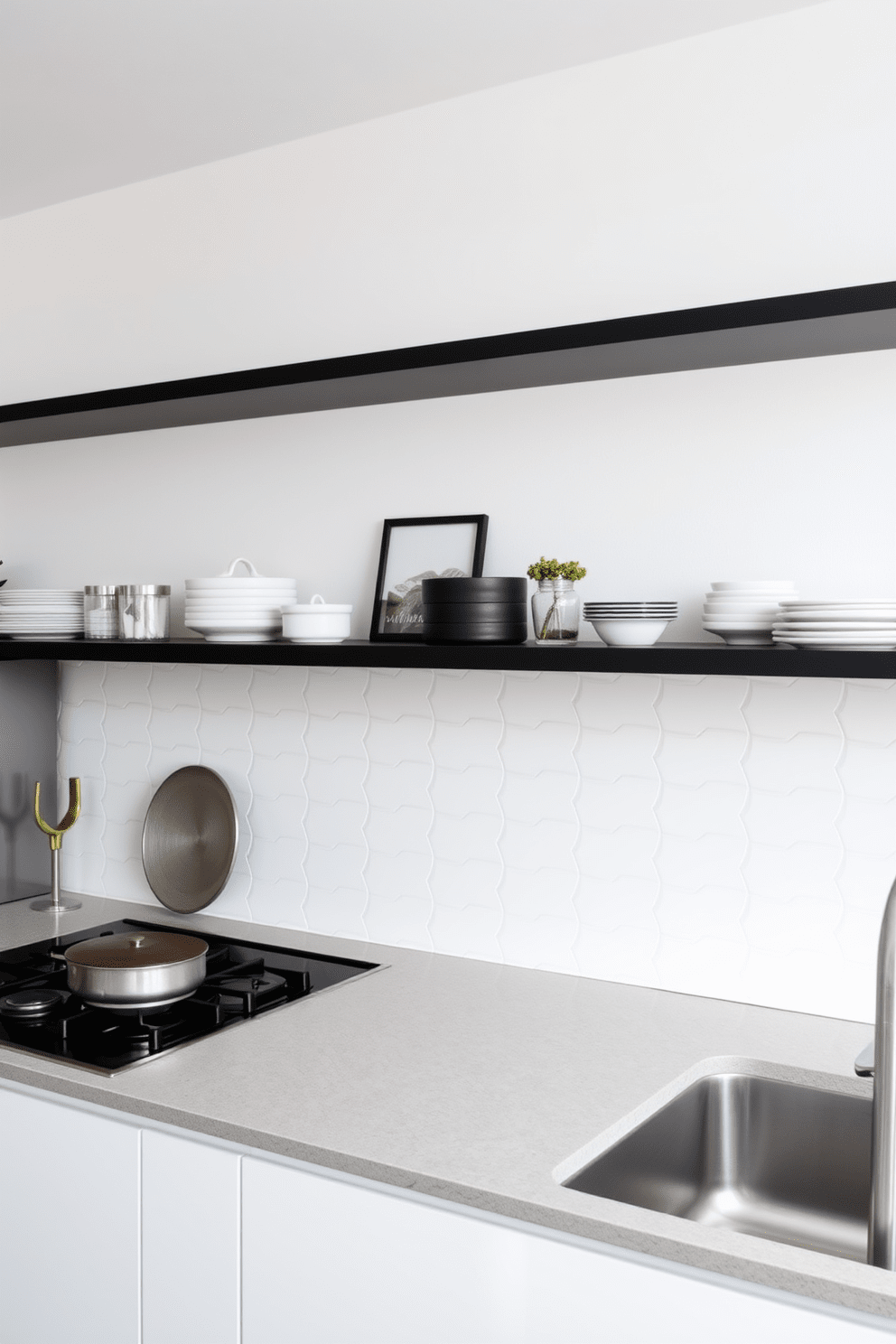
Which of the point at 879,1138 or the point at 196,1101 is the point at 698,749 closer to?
the point at 879,1138

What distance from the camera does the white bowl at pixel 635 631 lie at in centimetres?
170

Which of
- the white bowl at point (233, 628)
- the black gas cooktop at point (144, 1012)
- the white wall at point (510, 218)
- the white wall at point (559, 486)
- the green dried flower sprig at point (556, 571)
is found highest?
the white wall at point (510, 218)

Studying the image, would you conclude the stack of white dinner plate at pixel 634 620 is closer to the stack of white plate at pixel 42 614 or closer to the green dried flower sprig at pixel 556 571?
the green dried flower sprig at pixel 556 571

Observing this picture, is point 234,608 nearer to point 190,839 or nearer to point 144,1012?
point 190,839

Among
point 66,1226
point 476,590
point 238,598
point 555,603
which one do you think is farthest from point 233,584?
point 66,1226

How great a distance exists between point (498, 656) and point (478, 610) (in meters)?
0.11

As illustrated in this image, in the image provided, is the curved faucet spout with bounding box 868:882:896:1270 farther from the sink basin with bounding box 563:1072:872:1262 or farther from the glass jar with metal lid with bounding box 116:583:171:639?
the glass jar with metal lid with bounding box 116:583:171:639

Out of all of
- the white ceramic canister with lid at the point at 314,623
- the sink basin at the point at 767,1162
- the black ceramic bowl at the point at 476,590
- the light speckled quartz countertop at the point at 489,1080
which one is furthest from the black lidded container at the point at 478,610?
the sink basin at the point at 767,1162

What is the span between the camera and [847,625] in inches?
58.6

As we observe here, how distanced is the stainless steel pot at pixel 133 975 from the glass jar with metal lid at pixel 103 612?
634 mm

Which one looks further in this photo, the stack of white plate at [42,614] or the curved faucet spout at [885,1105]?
the stack of white plate at [42,614]

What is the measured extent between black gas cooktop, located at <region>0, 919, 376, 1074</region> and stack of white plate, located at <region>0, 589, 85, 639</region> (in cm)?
61

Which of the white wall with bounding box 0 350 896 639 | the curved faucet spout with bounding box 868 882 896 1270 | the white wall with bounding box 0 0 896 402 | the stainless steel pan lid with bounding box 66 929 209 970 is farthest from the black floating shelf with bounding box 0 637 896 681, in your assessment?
the white wall with bounding box 0 0 896 402

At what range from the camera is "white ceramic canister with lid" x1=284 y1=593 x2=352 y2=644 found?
6.47 feet
